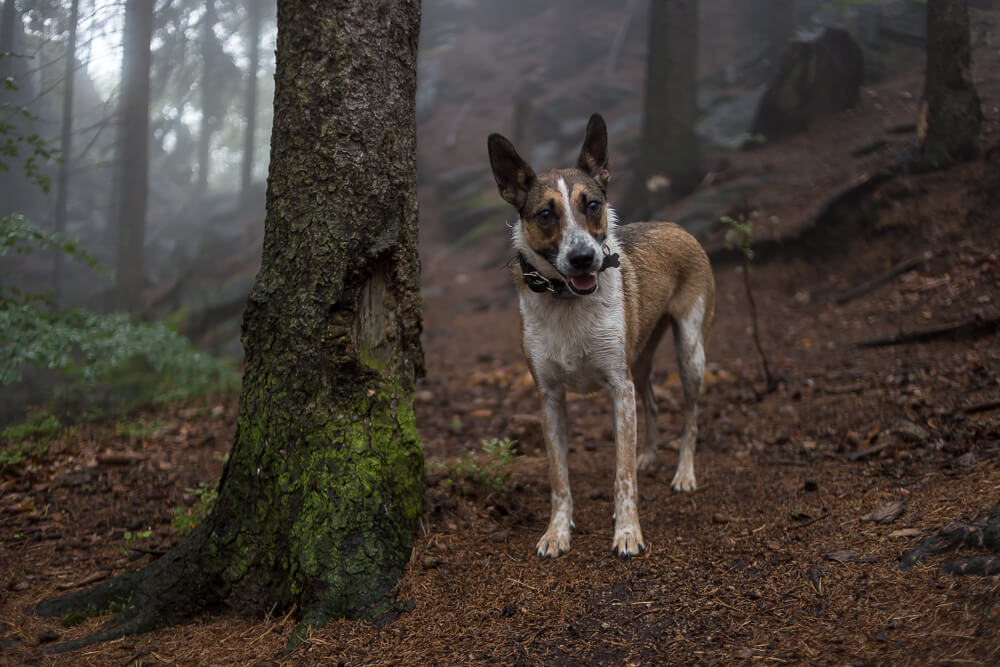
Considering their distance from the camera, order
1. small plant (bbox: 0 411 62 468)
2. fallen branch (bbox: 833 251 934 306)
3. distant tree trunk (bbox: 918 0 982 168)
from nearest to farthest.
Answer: small plant (bbox: 0 411 62 468) < fallen branch (bbox: 833 251 934 306) < distant tree trunk (bbox: 918 0 982 168)

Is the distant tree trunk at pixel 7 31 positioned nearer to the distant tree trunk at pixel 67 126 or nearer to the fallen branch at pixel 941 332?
the distant tree trunk at pixel 67 126

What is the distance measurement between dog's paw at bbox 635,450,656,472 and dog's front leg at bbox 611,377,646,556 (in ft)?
4.40

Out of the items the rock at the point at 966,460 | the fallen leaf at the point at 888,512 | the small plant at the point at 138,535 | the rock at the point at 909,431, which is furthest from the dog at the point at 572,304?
the small plant at the point at 138,535

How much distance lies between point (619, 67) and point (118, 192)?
714 inches

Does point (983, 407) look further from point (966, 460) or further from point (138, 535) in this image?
point (138, 535)

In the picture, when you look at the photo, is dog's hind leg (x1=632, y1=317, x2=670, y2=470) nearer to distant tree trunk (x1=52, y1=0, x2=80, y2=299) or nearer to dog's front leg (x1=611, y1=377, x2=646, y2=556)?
dog's front leg (x1=611, y1=377, x2=646, y2=556)

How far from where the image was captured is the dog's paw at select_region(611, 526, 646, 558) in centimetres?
359

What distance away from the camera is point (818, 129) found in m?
12.4

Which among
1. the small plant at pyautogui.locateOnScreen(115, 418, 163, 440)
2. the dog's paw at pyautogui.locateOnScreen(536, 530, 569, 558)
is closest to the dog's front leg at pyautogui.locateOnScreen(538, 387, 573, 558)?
the dog's paw at pyautogui.locateOnScreen(536, 530, 569, 558)

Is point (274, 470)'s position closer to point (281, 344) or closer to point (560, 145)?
point (281, 344)

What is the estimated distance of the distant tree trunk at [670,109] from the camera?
1211 cm

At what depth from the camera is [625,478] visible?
388 cm

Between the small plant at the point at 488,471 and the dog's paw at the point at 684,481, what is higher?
the small plant at the point at 488,471

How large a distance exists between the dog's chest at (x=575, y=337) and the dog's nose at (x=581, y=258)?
1.19 feet
